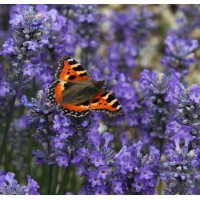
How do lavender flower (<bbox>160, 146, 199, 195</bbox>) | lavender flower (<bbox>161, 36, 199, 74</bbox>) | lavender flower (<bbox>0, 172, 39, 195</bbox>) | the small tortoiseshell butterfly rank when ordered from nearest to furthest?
lavender flower (<bbox>0, 172, 39, 195</bbox>) < lavender flower (<bbox>160, 146, 199, 195</bbox>) < the small tortoiseshell butterfly < lavender flower (<bbox>161, 36, 199, 74</bbox>)

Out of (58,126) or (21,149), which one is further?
(21,149)

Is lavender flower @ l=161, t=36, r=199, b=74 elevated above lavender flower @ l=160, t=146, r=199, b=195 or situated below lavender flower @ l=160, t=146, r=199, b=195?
above

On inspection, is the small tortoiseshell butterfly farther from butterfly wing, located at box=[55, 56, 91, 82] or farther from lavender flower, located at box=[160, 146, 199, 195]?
lavender flower, located at box=[160, 146, 199, 195]

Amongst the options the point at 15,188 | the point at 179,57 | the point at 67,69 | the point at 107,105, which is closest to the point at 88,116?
the point at 107,105

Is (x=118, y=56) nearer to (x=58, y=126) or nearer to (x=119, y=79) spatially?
(x=119, y=79)

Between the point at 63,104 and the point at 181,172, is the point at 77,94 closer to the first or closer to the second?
the point at 63,104

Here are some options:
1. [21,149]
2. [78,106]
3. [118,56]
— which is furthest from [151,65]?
[78,106]

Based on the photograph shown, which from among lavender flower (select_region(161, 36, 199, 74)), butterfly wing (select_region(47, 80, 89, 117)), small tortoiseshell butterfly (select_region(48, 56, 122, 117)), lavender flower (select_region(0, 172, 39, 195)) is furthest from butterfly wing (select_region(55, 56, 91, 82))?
lavender flower (select_region(161, 36, 199, 74))
